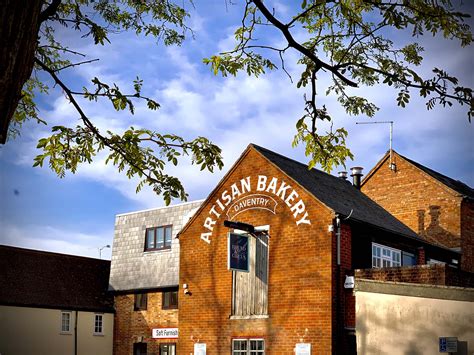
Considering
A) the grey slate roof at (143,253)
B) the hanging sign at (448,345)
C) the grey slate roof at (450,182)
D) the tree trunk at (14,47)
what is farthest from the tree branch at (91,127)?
the grey slate roof at (450,182)

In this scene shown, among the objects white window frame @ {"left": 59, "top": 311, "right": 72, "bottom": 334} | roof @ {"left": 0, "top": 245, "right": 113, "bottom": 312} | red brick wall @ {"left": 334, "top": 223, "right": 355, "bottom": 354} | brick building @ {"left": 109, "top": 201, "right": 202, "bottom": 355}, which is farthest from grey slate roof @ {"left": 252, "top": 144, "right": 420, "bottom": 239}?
white window frame @ {"left": 59, "top": 311, "right": 72, "bottom": 334}

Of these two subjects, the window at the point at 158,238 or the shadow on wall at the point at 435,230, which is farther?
the window at the point at 158,238

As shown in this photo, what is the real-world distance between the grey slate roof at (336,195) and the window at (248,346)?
5.34 meters

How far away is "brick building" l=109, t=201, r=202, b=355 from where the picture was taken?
32.4 meters

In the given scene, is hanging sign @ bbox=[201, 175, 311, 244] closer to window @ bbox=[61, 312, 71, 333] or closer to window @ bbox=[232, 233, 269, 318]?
window @ bbox=[232, 233, 269, 318]

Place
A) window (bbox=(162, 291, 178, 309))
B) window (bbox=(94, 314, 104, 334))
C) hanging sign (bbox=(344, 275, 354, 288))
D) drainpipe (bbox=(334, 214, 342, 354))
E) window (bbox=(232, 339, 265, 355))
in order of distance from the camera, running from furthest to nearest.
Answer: window (bbox=(94, 314, 104, 334)) → window (bbox=(162, 291, 178, 309)) → window (bbox=(232, 339, 265, 355)) → hanging sign (bbox=(344, 275, 354, 288)) → drainpipe (bbox=(334, 214, 342, 354))

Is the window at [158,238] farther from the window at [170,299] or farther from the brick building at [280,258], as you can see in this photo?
the brick building at [280,258]

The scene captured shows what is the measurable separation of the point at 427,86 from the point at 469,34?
4.24 feet

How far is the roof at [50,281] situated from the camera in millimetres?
33375

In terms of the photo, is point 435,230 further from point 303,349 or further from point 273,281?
point 303,349

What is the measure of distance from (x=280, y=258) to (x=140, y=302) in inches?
497

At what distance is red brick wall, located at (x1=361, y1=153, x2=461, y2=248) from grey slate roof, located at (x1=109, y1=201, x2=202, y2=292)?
9.81 metres

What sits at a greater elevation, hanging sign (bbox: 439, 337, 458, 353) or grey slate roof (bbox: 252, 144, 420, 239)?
grey slate roof (bbox: 252, 144, 420, 239)

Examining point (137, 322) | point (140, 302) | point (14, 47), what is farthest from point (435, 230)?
point (14, 47)
